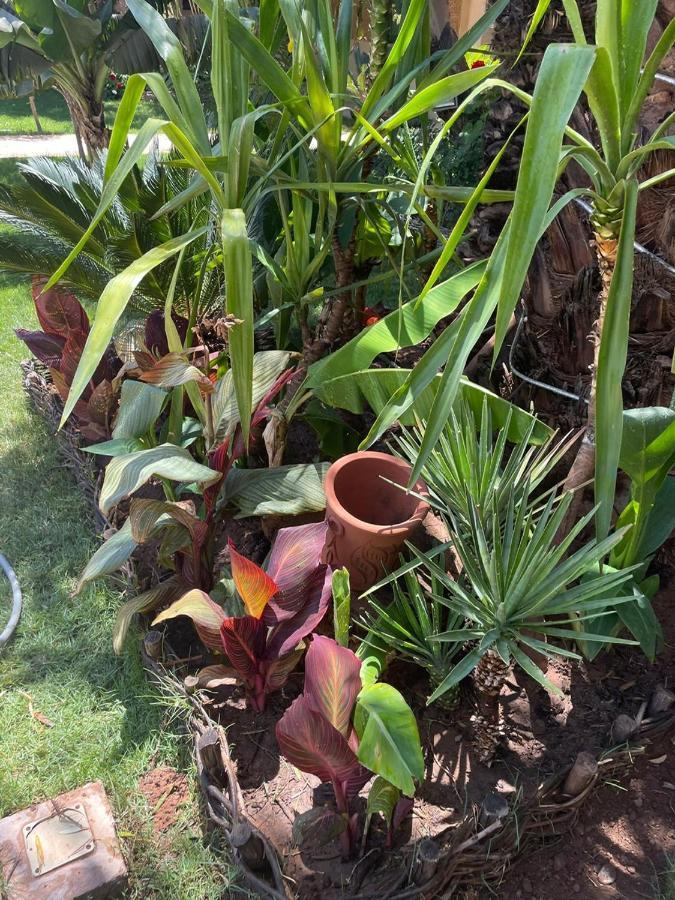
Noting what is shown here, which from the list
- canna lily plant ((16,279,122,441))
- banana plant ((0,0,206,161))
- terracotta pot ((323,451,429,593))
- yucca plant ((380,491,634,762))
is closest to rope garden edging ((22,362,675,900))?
yucca plant ((380,491,634,762))

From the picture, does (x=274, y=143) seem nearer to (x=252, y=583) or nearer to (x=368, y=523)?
(x=368, y=523)

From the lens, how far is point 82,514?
2547 mm

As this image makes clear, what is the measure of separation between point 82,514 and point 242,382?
1350 millimetres

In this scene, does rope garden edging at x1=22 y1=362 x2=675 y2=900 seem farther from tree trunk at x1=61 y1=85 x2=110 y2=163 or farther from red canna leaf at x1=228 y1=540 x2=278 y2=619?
tree trunk at x1=61 y1=85 x2=110 y2=163

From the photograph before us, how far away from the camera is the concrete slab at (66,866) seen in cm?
147

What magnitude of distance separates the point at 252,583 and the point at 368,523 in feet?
1.31

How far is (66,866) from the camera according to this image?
151cm

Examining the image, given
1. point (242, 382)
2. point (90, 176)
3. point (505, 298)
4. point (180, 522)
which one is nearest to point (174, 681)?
point (180, 522)

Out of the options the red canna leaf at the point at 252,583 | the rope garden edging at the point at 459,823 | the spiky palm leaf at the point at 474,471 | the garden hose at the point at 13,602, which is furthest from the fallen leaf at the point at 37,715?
the spiky palm leaf at the point at 474,471

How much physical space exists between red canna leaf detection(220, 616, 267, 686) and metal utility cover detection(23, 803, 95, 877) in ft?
1.53

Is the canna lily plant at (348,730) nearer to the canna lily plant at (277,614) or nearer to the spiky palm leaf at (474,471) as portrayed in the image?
the canna lily plant at (277,614)

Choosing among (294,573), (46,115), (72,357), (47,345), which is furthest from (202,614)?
(46,115)

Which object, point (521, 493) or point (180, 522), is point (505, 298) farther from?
point (180, 522)

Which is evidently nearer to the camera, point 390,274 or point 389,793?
point 389,793
